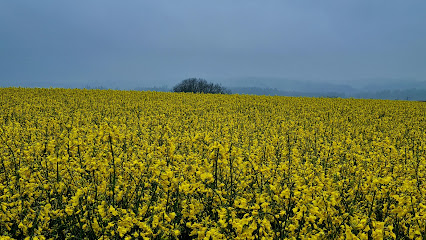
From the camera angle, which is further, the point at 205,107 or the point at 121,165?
the point at 205,107

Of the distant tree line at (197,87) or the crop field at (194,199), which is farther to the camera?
the distant tree line at (197,87)

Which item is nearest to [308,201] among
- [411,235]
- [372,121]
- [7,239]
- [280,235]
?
[280,235]

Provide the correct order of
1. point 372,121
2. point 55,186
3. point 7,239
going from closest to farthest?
point 7,239 → point 55,186 → point 372,121

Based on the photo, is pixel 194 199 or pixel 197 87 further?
pixel 197 87

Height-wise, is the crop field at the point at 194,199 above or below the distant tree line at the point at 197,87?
below

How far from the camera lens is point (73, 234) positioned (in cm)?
397

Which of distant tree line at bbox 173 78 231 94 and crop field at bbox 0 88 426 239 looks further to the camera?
distant tree line at bbox 173 78 231 94

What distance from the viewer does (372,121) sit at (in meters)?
18.8

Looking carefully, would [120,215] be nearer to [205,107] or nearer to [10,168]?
[10,168]

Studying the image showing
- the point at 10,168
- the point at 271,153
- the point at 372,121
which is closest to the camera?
the point at 10,168

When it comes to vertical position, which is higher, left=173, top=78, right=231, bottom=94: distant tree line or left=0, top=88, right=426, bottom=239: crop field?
left=173, top=78, right=231, bottom=94: distant tree line

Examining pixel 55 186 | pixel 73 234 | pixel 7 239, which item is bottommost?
pixel 73 234

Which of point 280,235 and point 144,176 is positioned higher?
point 144,176

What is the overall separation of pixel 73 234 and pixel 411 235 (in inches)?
165
